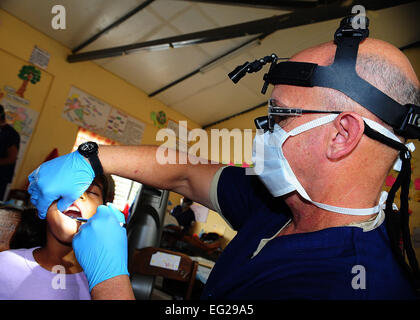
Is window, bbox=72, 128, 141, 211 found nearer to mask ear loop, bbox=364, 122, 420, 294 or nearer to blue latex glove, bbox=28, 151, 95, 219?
blue latex glove, bbox=28, 151, 95, 219

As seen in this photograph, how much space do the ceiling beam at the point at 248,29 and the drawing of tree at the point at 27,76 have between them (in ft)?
2.30

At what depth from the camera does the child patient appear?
1364 millimetres

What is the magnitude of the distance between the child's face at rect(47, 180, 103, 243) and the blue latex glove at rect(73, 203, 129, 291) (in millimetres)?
382

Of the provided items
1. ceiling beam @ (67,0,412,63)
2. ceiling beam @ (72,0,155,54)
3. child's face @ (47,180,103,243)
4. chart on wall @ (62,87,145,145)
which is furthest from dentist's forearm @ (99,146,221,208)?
chart on wall @ (62,87,145,145)

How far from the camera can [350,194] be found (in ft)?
2.87

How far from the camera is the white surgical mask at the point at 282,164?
86cm

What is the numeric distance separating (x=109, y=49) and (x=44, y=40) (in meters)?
1.28

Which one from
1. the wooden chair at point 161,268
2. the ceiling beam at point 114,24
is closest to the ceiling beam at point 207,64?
the ceiling beam at point 114,24

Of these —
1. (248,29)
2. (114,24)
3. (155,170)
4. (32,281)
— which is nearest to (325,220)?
(155,170)

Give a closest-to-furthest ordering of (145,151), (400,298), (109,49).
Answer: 1. (400,298)
2. (145,151)
3. (109,49)

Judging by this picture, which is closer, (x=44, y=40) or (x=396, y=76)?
(x=396, y=76)

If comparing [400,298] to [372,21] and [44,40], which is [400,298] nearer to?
[372,21]

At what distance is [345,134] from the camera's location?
34.2 inches
